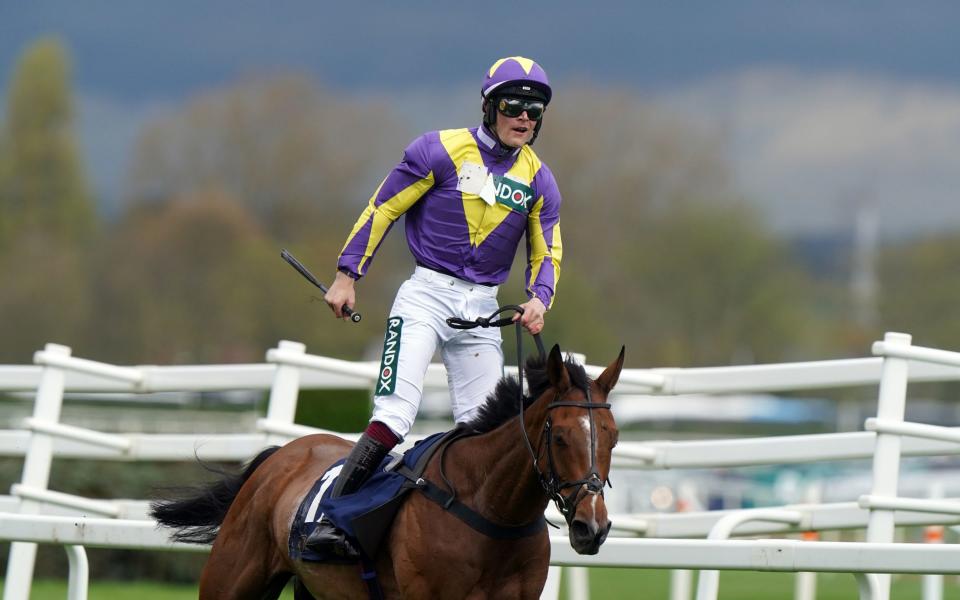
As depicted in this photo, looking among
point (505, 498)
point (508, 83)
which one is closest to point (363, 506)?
point (505, 498)

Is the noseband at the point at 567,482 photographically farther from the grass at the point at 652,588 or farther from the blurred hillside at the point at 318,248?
the blurred hillside at the point at 318,248

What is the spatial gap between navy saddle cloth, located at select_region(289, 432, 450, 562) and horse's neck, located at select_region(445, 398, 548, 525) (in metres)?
0.20

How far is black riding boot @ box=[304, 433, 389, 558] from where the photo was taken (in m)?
4.91

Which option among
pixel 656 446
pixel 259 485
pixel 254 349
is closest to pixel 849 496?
pixel 656 446

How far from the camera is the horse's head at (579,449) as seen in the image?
4102 mm

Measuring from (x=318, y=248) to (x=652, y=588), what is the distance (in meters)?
42.5

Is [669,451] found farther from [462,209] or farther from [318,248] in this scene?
[318,248]

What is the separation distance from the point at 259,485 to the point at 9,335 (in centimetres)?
4000

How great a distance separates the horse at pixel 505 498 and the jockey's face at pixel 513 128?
813 millimetres

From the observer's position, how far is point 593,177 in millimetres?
54531

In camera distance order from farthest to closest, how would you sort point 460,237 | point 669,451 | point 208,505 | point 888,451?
point 669,451
point 208,505
point 888,451
point 460,237

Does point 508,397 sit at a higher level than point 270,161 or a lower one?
lower

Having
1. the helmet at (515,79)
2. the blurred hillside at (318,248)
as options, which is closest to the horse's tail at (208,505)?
the helmet at (515,79)

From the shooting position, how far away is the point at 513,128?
5.07 metres
